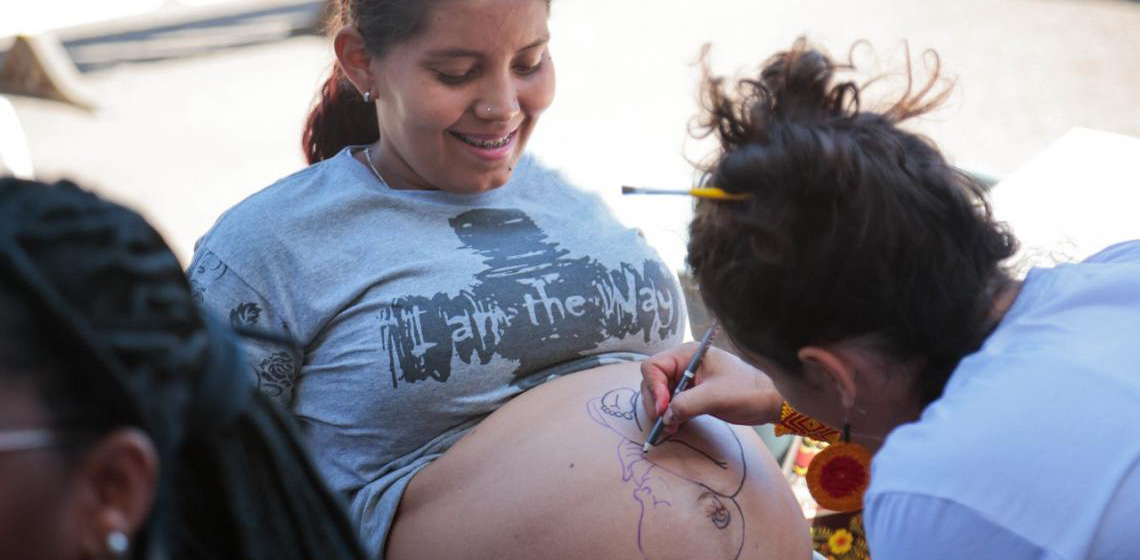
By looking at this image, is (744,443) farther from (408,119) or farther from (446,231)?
(408,119)

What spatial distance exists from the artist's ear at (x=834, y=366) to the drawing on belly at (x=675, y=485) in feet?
1.27

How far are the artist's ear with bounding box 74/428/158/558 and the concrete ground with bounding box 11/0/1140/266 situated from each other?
396cm

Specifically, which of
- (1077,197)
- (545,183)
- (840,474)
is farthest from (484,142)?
(1077,197)

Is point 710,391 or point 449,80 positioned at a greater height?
point 449,80

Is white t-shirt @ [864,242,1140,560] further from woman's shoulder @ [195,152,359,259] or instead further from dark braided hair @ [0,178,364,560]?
woman's shoulder @ [195,152,359,259]

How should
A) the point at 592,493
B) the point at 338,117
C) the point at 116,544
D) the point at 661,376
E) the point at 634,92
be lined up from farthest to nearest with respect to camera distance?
the point at 634,92 → the point at 338,117 → the point at 661,376 → the point at 592,493 → the point at 116,544

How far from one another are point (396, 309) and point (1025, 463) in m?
1.07

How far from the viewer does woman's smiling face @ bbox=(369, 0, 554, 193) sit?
6.48ft

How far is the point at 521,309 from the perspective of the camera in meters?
1.96

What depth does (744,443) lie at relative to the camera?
1955 mm

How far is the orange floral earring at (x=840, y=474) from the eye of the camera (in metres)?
1.77

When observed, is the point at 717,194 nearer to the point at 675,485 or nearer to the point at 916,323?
the point at 916,323

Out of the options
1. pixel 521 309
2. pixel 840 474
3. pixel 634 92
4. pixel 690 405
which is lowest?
pixel 634 92

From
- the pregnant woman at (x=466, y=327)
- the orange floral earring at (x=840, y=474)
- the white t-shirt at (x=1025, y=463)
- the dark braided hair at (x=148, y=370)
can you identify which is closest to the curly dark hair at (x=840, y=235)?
the white t-shirt at (x=1025, y=463)
